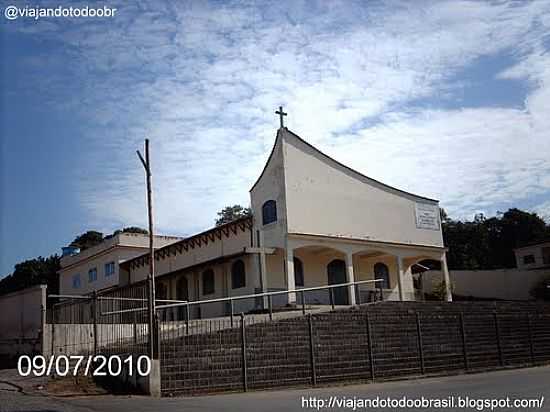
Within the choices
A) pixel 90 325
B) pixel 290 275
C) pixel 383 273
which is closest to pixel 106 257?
pixel 383 273

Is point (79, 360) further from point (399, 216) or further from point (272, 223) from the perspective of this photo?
point (399, 216)

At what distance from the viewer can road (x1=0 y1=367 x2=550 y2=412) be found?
10.4 meters

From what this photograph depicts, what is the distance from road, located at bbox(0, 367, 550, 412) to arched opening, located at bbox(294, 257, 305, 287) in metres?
13.8

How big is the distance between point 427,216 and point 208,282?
469 inches

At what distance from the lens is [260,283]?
26.7 meters

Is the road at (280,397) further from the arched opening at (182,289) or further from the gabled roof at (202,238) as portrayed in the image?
the arched opening at (182,289)

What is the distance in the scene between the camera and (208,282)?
31.2m

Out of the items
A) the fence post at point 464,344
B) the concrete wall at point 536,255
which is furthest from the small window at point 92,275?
the concrete wall at point 536,255

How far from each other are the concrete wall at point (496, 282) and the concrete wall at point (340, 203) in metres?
7.57

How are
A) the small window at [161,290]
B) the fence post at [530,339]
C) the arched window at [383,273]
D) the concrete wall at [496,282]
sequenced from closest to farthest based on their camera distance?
the fence post at [530,339] < the arched window at [383,273] < the small window at [161,290] < the concrete wall at [496,282]

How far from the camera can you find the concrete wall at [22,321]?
1712 centimetres

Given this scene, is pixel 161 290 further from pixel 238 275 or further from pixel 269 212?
pixel 269 212

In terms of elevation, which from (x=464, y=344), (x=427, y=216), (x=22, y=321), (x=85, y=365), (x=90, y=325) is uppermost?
(x=427, y=216)

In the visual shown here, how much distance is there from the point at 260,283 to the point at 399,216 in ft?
30.1
